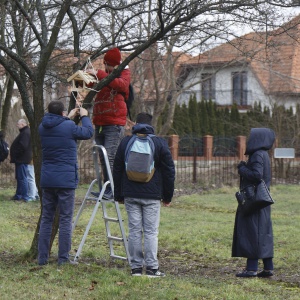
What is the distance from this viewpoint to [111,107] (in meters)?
9.30

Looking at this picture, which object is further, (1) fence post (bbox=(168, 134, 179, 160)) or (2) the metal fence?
(1) fence post (bbox=(168, 134, 179, 160))

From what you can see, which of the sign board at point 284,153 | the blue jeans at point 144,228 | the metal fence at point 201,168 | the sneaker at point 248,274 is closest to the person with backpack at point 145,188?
the blue jeans at point 144,228

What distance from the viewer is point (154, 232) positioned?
8.33 metres

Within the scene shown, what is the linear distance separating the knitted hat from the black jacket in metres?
8.43

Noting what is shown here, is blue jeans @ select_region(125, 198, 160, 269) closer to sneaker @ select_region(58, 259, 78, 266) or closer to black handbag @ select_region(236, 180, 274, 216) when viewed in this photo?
sneaker @ select_region(58, 259, 78, 266)

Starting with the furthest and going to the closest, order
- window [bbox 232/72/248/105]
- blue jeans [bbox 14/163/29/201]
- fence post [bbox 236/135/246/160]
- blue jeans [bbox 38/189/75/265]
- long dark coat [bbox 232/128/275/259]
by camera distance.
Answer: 1. window [bbox 232/72/248/105]
2. fence post [bbox 236/135/246/160]
3. blue jeans [bbox 14/163/29/201]
4. long dark coat [bbox 232/128/275/259]
5. blue jeans [bbox 38/189/75/265]

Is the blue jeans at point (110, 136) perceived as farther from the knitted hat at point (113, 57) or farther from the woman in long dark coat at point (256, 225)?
the woman in long dark coat at point (256, 225)

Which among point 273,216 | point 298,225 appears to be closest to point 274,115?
point 273,216

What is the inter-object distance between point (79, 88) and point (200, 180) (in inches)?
634

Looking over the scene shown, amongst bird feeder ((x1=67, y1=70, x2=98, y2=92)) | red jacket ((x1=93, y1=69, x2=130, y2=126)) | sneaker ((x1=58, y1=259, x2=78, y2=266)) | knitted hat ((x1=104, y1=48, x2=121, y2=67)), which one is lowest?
sneaker ((x1=58, y1=259, x2=78, y2=266))

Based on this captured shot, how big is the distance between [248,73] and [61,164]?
→ 3384 centimetres

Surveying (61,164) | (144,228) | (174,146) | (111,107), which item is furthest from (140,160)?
(174,146)

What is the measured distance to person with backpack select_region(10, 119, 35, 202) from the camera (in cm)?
1714

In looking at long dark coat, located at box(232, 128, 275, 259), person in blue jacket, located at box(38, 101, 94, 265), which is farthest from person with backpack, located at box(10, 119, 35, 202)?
long dark coat, located at box(232, 128, 275, 259)
